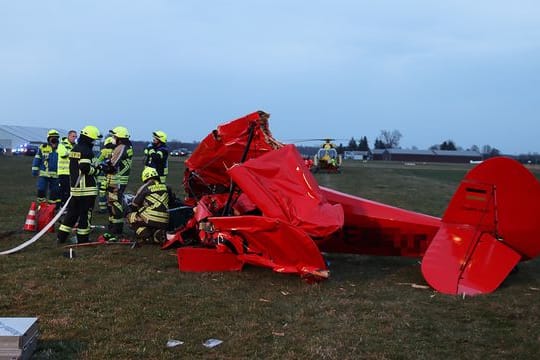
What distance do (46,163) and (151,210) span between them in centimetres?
497

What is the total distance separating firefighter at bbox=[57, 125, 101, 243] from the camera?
28.3 feet

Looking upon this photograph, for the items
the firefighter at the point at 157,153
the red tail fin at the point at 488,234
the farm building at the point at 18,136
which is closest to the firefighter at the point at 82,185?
the firefighter at the point at 157,153

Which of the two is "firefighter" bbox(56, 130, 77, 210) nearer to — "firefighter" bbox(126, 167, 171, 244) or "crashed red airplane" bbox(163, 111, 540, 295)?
"firefighter" bbox(126, 167, 171, 244)

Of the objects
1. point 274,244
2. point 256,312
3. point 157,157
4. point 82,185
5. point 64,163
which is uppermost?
point 157,157

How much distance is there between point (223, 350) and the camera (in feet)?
14.4

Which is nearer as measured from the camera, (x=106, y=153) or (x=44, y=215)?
(x=44, y=215)

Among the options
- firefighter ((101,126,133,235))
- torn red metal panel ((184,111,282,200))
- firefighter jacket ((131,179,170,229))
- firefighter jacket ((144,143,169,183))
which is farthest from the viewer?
firefighter jacket ((144,143,169,183))

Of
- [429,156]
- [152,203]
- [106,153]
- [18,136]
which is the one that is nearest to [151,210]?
[152,203]

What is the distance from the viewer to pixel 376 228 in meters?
7.45

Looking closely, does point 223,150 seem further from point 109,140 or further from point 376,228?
point 109,140

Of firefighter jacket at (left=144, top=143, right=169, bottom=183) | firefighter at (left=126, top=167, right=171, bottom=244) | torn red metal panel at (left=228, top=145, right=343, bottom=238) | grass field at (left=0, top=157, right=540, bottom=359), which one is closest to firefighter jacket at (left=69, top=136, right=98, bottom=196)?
firefighter at (left=126, top=167, right=171, bottom=244)

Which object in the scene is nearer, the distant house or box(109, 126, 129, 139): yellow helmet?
box(109, 126, 129, 139): yellow helmet

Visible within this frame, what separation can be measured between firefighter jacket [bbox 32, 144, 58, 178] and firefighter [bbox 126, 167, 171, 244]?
4.34 meters

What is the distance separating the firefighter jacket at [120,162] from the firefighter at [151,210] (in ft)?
6.05
